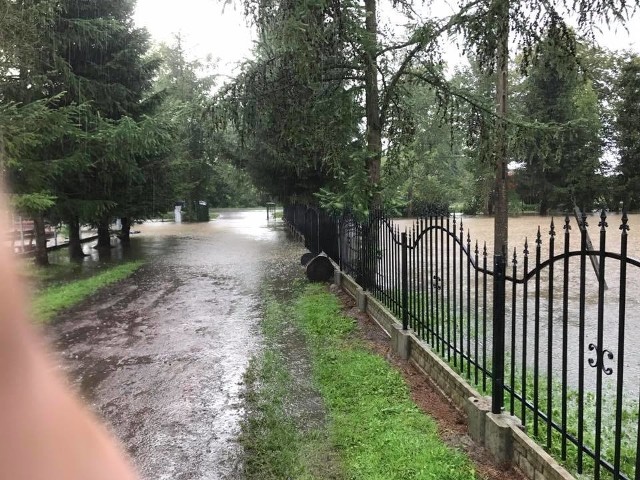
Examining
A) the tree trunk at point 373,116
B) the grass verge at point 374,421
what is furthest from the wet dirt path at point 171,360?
the tree trunk at point 373,116

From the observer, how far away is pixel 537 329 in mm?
3490

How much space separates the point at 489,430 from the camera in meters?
3.60

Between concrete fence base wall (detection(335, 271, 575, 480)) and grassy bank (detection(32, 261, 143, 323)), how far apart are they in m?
6.27

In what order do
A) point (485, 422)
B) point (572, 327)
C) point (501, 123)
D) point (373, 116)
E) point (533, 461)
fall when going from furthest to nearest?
1. point (373, 116)
2. point (501, 123)
3. point (572, 327)
4. point (485, 422)
5. point (533, 461)

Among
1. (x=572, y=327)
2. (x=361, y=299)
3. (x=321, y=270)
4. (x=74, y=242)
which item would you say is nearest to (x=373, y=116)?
(x=321, y=270)

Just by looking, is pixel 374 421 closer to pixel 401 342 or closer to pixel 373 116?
pixel 401 342

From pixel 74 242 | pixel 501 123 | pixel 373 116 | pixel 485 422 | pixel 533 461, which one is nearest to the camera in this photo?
pixel 533 461

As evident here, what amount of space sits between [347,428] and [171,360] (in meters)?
2.87

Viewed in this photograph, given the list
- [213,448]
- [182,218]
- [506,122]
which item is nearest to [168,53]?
[182,218]

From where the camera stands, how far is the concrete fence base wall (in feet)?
10.1

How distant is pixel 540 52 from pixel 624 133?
2961 cm

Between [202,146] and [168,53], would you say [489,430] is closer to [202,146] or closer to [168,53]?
[202,146]

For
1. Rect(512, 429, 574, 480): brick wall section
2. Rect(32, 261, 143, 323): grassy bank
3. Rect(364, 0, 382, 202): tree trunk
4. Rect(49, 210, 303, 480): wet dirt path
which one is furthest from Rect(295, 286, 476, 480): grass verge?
Rect(32, 261, 143, 323): grassy bank

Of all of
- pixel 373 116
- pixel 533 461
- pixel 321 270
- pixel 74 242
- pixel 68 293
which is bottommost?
pixel 68 293
